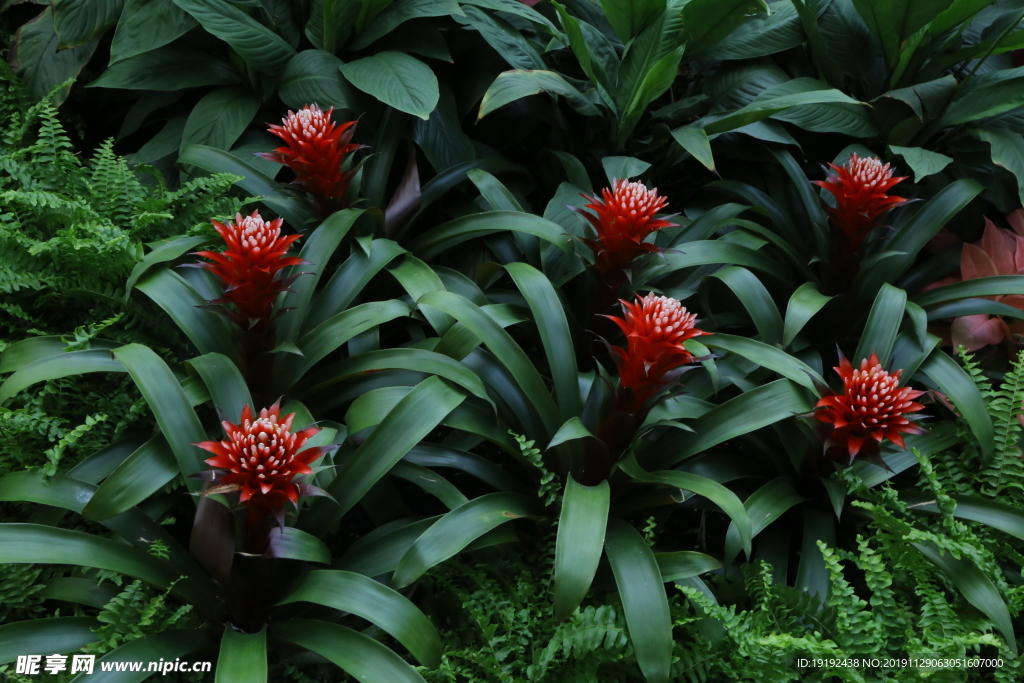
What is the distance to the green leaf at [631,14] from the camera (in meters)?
2.78

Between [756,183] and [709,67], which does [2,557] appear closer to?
[756,183]

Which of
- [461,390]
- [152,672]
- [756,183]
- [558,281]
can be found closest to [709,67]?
[756,183]

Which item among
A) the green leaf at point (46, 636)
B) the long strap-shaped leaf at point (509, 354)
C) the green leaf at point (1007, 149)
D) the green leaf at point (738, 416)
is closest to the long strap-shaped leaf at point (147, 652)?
the green leaf at point (46, 636)

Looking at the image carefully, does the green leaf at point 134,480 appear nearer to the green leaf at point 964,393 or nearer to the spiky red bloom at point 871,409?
the spiky red bloom at point 871,409

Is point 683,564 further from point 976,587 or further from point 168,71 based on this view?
point 168,71

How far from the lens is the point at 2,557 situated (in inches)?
59.4

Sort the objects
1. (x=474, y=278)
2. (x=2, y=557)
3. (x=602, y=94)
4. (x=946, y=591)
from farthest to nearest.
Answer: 1. (x=602, y=94)
2. (x=474, y=278)
3. (x=946, y=591)
4. (x=2, y=557)

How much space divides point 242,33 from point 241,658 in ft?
7.20

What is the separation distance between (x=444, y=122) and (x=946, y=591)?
2286 millimetres

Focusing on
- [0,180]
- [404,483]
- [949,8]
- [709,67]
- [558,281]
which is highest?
[709,67]

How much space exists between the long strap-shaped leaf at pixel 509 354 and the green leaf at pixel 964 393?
119 centimetres

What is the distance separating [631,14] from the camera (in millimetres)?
2820

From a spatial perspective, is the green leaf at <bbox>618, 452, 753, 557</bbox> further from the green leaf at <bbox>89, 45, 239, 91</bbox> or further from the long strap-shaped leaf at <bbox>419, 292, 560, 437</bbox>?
the green leaf at <bbox>89, 45, 239, 91</bbox>

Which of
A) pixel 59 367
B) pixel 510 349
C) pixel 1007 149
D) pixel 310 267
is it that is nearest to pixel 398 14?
pixel 310 267
